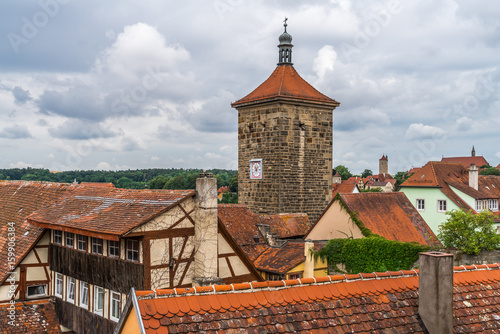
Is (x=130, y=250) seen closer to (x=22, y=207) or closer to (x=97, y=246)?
(x=97, y=246)

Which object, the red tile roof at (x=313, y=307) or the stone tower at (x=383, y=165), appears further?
the stone tower at (x=383, y=165)

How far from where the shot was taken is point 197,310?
603 cm

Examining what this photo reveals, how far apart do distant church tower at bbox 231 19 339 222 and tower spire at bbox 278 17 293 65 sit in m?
0.06

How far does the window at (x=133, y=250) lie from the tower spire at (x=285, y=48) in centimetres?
1816

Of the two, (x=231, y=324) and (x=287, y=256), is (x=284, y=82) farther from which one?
(x=231, y=324)

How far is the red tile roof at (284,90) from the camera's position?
25781 mm

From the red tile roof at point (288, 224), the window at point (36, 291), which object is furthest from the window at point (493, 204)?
the window at point (36, 291)

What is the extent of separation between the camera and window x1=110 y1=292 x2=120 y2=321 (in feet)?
42.8

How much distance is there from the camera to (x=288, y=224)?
81.7 ft

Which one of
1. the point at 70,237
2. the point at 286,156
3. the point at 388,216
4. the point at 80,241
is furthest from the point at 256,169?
the point at 80,241

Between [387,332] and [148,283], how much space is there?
23.2 ft

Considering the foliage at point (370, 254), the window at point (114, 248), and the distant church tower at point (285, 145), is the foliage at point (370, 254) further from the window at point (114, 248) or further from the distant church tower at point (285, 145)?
the window at point (114, 248)

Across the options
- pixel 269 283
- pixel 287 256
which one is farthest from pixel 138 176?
pixel 269 283

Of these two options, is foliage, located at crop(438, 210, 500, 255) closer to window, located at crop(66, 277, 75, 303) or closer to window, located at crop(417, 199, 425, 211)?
window, located at crop(66, 277, 75, 303)
